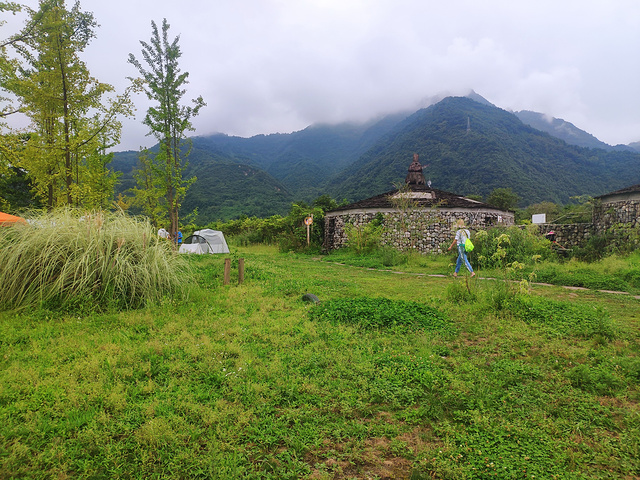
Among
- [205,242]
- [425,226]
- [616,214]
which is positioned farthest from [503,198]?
[205,242]

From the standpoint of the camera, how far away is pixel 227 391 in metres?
2.95

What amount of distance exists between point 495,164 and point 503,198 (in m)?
9.77

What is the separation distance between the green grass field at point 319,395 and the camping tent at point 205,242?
11.7 meters

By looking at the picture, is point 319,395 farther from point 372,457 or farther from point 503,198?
point 503,198

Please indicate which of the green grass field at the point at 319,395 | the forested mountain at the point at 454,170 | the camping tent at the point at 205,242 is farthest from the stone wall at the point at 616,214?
the forested mountain at the point at 454,170

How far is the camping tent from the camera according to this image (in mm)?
16516

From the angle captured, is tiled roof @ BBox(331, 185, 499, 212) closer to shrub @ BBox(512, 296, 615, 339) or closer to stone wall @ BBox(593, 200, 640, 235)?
stone wall @ BBox(593, 200, 640, 235)

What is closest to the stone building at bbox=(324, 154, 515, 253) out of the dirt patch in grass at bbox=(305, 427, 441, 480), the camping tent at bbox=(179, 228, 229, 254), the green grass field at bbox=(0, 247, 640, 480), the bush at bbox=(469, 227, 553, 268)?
the bush at bbox=(469, 227, 553, 268)

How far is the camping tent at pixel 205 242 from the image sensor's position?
16.5 meters

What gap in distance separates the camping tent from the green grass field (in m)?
11.7

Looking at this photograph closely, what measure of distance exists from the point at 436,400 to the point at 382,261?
35.3ft

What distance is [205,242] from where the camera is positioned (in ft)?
55.2

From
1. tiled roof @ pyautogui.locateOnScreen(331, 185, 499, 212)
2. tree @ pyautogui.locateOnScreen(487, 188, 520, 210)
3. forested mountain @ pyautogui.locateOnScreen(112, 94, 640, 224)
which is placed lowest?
tiled roof @ pyautogui.locateOnScreen(331, 185, 499, 212)

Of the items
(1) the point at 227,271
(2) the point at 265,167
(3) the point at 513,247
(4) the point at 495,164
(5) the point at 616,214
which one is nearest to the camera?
(1) the point at 227,271
